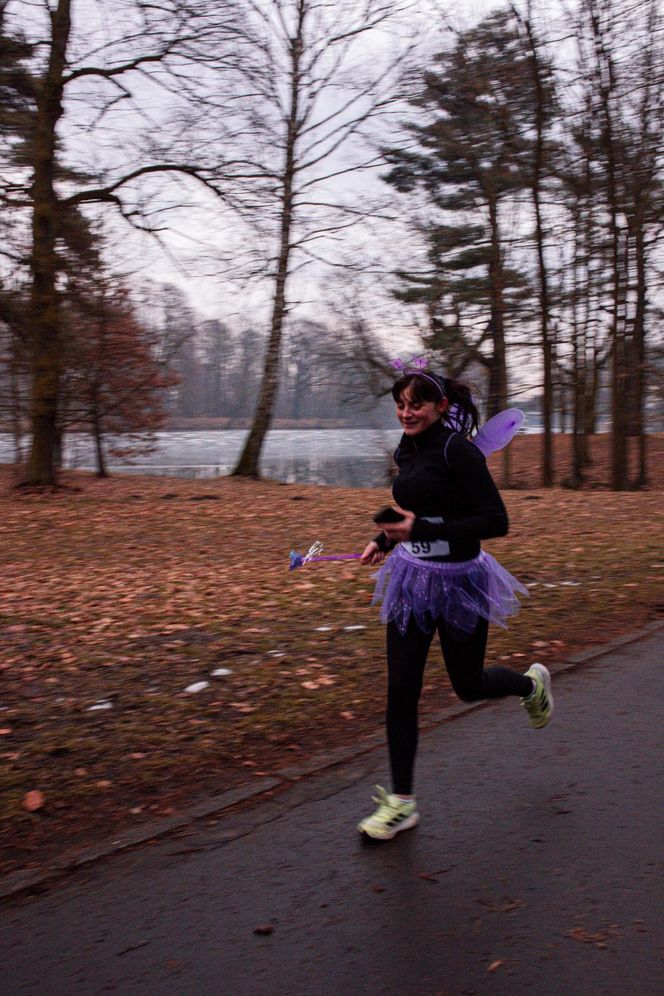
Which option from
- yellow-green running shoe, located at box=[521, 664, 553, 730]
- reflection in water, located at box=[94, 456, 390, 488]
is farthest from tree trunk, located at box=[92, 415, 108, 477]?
yellow-green running shoe, located at box=[521, 664, 553, 730]

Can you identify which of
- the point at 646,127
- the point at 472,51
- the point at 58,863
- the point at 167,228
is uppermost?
the point at 472,51

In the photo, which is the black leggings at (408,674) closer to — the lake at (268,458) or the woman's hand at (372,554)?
the woman's hand at (372,554)

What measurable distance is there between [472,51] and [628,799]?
63.2ft

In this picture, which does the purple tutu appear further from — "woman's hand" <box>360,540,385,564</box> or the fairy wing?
the fairy wing

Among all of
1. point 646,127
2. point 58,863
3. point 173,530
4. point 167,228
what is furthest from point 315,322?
point 58,863

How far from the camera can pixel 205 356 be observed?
107 ft

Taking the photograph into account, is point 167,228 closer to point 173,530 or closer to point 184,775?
point 173,530

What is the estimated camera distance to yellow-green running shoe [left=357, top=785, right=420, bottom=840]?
149 inches

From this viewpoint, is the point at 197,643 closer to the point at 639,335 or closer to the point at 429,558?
the point at 429,558

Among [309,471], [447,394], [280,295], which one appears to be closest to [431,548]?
[447,394]

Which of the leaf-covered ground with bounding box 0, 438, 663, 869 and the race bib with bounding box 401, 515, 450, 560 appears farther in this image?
the leaf-covered ground with bounding box 0, 438, 663, 869

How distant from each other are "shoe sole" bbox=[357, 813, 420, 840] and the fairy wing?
1599 mm

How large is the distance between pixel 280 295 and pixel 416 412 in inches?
754

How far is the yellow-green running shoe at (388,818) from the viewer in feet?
12.5
